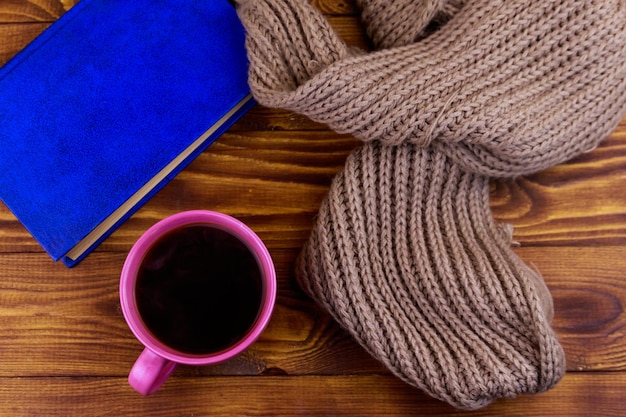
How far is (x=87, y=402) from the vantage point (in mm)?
450

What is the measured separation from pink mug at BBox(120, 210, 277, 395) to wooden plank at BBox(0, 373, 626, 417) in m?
0.08

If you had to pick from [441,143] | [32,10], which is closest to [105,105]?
[32,10]

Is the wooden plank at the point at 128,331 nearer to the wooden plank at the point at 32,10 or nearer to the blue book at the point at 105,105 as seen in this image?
the blue book at the point at 105,105

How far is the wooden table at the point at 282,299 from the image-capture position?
0.45 metres

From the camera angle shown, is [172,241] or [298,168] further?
[298,168]

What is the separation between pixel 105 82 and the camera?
1.46ft

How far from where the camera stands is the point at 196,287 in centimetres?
39

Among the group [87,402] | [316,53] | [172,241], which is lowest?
[87,402]

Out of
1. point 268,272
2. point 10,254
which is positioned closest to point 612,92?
point 268,272

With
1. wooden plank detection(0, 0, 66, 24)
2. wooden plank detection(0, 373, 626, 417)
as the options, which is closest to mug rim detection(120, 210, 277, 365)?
wooden plank detection(0, 373, 626, 417)

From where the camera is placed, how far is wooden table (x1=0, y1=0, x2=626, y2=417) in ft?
1.48

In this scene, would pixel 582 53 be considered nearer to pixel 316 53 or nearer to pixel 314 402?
pixel 316 53

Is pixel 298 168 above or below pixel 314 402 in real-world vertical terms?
above

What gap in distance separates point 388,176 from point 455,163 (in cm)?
6
